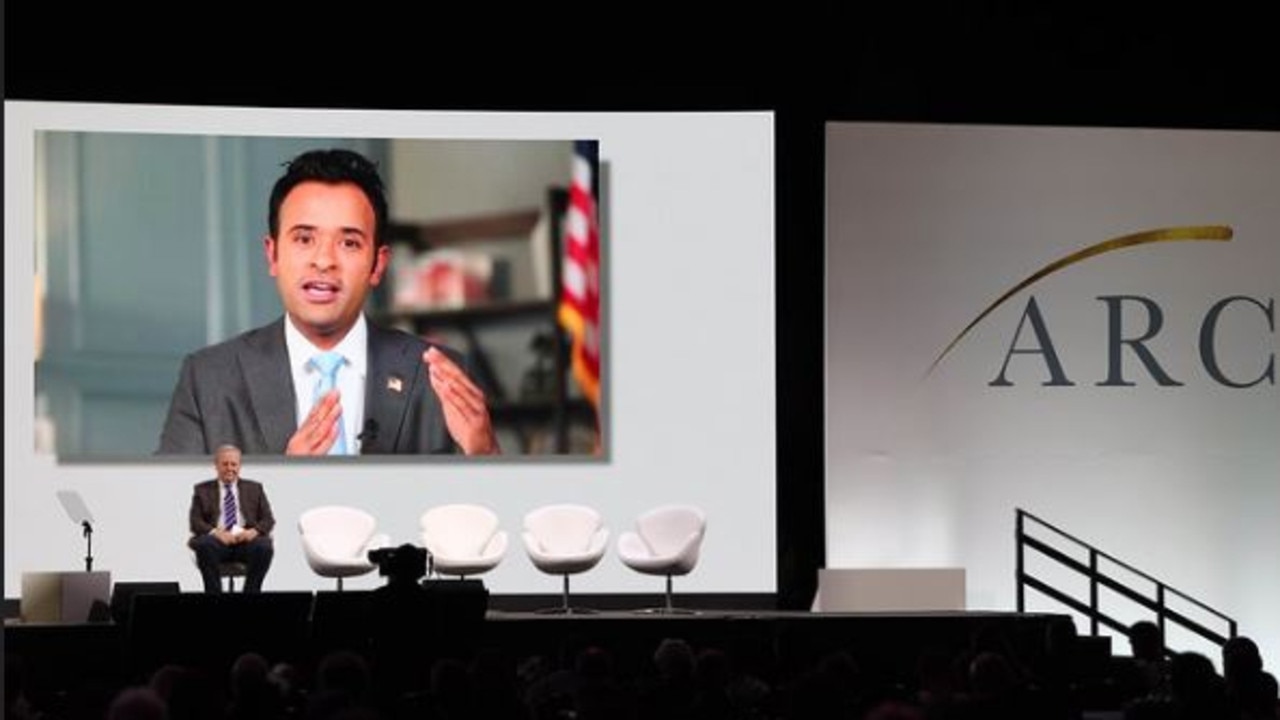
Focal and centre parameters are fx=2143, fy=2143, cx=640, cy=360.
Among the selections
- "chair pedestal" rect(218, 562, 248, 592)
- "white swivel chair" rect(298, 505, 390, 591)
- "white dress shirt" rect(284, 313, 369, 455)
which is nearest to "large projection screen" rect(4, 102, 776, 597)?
"white dress shirt" rect(284, 313, 369, 455)

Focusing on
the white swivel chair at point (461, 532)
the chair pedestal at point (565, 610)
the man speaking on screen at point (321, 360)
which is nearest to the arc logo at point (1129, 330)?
the chair pedestal at point (565, 610)

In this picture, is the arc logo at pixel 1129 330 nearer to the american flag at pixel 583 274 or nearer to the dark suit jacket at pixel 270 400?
the american flag at pixel 583 274

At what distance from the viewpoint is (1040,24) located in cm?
1322

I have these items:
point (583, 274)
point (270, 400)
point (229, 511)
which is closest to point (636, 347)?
point (583, 274)

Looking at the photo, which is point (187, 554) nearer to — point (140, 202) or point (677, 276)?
point (140, 202)

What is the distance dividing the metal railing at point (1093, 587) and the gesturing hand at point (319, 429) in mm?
4083

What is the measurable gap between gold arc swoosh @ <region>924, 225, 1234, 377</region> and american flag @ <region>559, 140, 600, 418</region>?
2.12 meters

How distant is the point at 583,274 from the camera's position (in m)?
12.6

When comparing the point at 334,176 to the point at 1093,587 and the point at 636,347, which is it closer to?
the point at 636,347

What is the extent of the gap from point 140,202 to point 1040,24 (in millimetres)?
5548

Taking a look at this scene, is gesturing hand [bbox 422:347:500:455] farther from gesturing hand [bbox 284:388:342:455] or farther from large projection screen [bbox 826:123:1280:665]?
large projection screen [bbox 826:123:1280:665]

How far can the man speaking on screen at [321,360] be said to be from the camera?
1247cm

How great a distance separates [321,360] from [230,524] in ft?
5.58

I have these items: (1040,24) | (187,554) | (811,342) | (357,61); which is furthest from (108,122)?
(1040,24)
